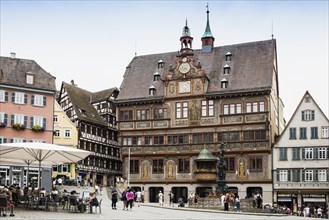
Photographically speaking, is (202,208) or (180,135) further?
(180,135)

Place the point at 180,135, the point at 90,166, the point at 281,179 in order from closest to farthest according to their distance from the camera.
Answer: the point at 281,179 → the point at 180,135 → the point at 90,166

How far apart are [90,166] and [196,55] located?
58.6ft

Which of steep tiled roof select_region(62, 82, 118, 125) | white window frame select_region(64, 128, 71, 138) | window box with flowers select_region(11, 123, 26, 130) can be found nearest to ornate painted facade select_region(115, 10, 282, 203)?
white window frame select_region(64, 128, 71, 138)

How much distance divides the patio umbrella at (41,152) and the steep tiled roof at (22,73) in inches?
1096

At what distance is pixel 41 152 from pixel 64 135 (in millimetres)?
37781

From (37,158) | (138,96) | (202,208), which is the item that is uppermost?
(138,96)

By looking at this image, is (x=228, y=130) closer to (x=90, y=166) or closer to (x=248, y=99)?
(x=248, y=99)

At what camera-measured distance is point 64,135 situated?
64188 millimetres

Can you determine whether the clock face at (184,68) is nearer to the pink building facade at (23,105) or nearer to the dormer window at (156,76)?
the dormer window at (156,76)

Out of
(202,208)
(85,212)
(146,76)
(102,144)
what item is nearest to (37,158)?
(85,212)

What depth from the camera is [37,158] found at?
27.1m

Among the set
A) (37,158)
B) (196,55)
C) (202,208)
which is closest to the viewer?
(37,158)

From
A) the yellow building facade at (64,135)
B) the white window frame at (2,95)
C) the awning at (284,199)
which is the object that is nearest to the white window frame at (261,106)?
the awning at (284,199)

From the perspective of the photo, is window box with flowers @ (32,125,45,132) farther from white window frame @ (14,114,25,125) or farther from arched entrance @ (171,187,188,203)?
arched entrance @ (171,187,188,203)
